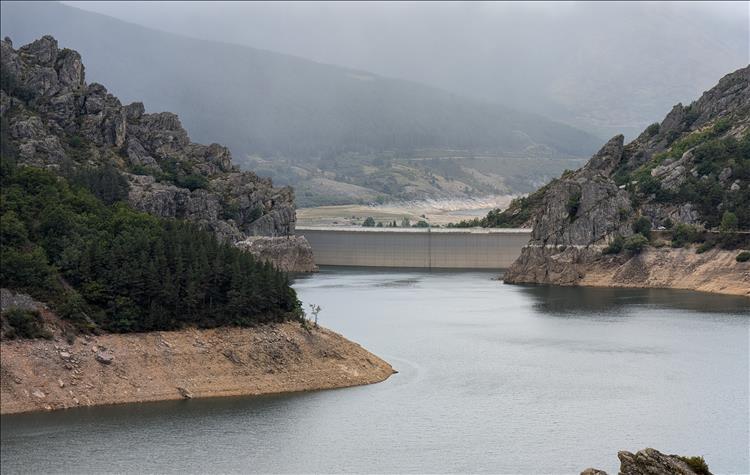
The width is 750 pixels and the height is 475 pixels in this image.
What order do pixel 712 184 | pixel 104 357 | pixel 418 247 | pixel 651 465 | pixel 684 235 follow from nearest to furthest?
pixel 651 465, pixel 104 357, pixel 684 235, pixel 712 184, pixel 418 247

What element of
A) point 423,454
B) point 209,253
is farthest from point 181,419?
point 209,253

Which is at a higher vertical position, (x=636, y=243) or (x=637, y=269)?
(x=636, y=243)

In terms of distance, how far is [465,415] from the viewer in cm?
6438

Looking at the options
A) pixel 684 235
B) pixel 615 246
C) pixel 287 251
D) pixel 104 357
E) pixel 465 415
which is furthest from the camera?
pixel 287 251

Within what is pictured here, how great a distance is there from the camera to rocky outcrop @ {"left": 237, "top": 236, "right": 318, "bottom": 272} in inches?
6555

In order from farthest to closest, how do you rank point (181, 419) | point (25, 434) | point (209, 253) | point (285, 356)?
point (209, 253)
point (285, 356)
point (181, 419)
point (25, 434)

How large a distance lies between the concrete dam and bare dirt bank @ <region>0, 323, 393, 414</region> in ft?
333

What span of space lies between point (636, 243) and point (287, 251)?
1832 inches

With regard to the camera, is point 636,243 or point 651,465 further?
point 636,243

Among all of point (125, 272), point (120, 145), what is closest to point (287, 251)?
point (120, 145)

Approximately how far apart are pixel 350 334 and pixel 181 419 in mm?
31654

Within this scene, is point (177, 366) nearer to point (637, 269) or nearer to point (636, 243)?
point (637, 269)

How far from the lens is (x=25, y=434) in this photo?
5559 centimetres

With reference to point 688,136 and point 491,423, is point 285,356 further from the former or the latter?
point 688,136
